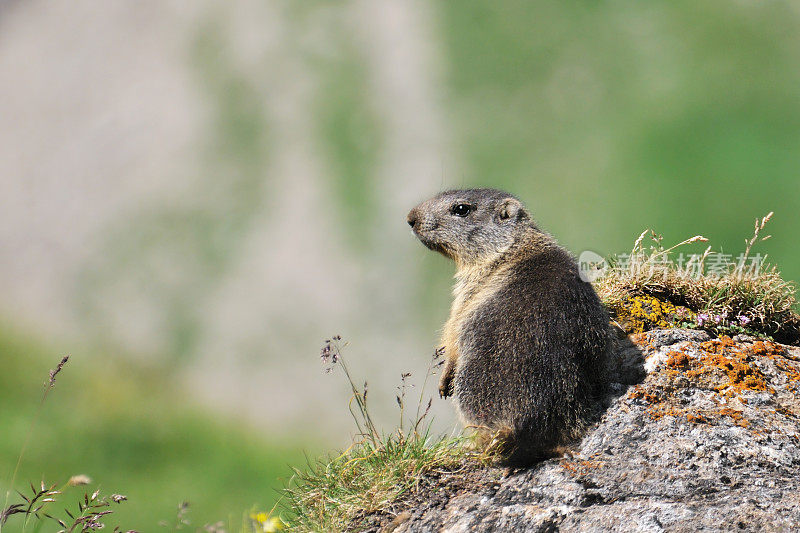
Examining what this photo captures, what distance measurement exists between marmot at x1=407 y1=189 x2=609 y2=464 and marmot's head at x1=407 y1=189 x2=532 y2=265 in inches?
16.0

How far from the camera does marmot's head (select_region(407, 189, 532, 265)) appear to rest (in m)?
7.08

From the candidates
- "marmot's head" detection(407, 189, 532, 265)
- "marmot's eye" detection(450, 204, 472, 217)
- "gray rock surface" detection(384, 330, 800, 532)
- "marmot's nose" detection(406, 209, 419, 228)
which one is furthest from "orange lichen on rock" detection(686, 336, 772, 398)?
"marmot's nose" detection(406, 209, 419, 228)

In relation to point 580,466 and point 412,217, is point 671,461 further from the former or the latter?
point 412,217

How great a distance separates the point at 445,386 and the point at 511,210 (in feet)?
6.13

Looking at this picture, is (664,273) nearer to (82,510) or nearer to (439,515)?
(439,515)

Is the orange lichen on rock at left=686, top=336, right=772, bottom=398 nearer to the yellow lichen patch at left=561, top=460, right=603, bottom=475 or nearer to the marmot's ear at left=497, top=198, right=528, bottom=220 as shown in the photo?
the yellow lichen patch at left=561, top=460, right=603, bottom=475

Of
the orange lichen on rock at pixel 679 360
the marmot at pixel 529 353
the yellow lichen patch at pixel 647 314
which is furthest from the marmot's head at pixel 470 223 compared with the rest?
the orange lichen on rock at pixel 679 360

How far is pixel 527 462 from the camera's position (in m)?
5.59

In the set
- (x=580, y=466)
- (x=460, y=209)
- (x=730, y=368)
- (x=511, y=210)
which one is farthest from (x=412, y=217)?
(x=730, y=368)

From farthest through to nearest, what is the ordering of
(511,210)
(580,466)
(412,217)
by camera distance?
(412,217)
(511,210)
(580,466)

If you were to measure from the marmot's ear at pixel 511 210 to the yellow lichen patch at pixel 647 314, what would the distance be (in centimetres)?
125

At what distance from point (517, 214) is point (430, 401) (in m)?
2.10

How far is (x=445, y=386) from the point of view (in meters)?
6.47

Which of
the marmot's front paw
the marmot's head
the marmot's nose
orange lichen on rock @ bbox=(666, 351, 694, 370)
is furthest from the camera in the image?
the marmot's nose
